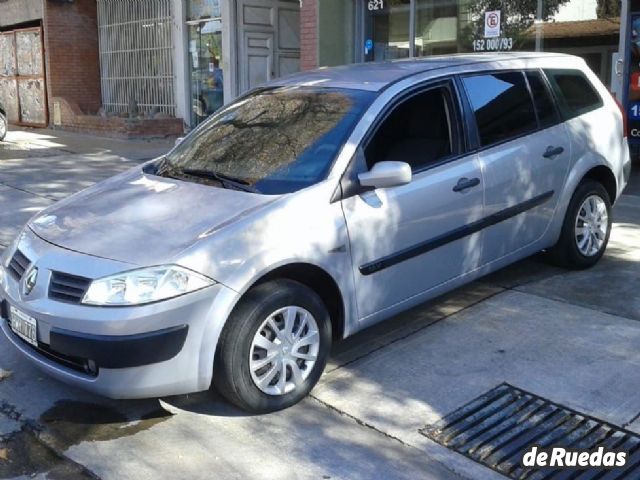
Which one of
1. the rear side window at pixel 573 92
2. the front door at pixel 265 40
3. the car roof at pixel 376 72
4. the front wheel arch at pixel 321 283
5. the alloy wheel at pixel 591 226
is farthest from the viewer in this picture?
the front door at pixel 265 40

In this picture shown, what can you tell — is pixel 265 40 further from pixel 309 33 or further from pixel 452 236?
pixel 452 236

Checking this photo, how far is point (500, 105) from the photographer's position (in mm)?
5027

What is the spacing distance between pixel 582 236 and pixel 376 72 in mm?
2237

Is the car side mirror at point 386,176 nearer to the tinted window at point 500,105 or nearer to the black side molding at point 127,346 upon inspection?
the tinted window at point 500,105

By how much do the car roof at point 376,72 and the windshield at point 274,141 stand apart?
0.09 meters

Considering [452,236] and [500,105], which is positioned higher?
[500,105]

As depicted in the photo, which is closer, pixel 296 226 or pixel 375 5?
pixel 296 226

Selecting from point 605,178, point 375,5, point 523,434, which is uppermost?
point 375,5

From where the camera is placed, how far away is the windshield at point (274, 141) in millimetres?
4098

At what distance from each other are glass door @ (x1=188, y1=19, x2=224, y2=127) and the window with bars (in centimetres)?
76

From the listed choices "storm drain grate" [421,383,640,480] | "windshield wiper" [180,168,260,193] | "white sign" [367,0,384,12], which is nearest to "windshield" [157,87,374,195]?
"windshield wiper" [180,168,260,193]

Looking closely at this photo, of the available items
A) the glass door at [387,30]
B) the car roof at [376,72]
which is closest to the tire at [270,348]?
the car roof at [376,72]

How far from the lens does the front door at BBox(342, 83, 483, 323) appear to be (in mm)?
4094

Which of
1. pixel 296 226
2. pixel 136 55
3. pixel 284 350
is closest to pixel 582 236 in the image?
pixel 296 226
